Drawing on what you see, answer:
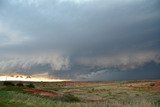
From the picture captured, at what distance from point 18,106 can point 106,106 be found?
29.2 ft

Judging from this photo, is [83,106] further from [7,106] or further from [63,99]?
[63,99]

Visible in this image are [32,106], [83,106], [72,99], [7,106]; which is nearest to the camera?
[7,106]

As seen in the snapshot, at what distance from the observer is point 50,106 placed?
32.6 meters

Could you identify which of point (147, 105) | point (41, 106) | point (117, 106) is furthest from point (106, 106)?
point (41, 106)

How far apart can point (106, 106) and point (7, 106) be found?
1023 cm

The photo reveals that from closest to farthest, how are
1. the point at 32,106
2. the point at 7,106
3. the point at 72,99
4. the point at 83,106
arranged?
1. the point at 7,106
2. the point at 32,106
3. the point at 83,106
4. the point at 72,99

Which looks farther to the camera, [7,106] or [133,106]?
[133,106]

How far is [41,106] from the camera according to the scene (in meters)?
32.5

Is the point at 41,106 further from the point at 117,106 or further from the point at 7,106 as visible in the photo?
the point at 117,106

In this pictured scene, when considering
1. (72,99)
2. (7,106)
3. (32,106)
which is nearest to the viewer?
(7,106)

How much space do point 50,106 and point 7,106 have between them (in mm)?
5067

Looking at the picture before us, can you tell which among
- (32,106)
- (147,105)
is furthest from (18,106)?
(147,105)

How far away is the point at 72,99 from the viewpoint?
50500 mm

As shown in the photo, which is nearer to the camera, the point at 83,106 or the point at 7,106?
the point at 7,106
